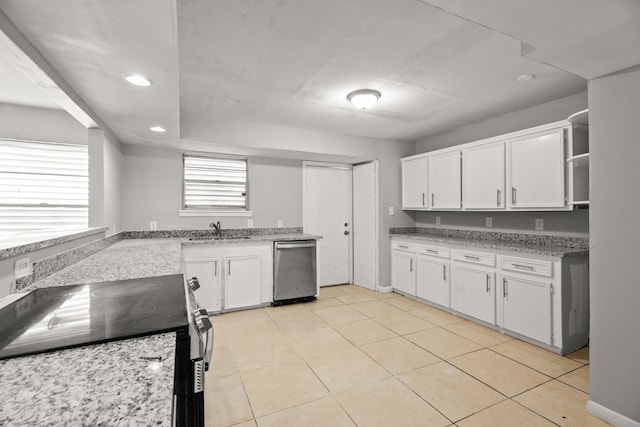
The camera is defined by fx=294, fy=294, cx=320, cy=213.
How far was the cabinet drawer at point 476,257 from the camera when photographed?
3129mm

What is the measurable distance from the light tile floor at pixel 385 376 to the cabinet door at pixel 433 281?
347mm

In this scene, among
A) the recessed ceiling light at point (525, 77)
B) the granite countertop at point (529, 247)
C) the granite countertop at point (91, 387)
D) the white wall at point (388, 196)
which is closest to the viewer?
the granite countertop at point (91, 387)

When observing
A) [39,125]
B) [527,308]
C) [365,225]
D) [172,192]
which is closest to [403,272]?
[365,225]

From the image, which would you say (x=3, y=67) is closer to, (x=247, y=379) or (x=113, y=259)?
(x=113, y=259)

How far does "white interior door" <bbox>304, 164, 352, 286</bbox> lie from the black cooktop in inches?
138

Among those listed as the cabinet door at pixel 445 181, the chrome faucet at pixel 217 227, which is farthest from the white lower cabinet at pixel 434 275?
the chrome faucet at pixel 217 227

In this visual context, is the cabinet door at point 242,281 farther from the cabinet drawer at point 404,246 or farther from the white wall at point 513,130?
the white wall at point 513,130

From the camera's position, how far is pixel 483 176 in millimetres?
3498

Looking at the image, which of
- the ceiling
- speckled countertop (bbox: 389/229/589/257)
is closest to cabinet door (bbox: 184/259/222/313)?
the ceiling

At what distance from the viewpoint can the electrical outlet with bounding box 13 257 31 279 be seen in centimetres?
137

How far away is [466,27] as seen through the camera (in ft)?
6.05

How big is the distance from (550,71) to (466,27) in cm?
118

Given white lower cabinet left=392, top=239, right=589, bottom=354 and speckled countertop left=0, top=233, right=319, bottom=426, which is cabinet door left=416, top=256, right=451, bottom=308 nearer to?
white lower cabinet left=392, top=239, right=589, bottom=354

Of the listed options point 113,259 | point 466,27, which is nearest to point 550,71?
point 466,27
